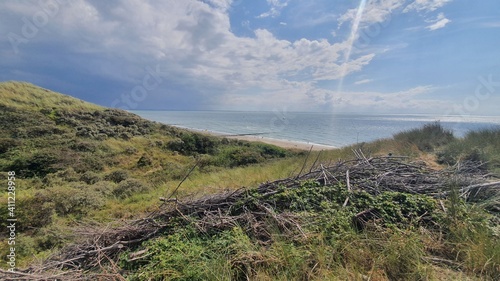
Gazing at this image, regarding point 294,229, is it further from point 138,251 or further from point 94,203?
point 94,203

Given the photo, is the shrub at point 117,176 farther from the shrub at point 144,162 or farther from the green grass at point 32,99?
the green grass at point 32,99

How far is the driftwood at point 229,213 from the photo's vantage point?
2.98m

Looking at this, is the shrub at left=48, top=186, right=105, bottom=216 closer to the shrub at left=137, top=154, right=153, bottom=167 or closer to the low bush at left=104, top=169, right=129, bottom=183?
the low bush at left=104, top=169, right=129, bottom=183

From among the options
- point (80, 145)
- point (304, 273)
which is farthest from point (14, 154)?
point (304, 273)

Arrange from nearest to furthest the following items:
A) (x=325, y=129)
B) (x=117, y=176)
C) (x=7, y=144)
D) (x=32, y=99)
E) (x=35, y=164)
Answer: (x=117, y=176), (x=35, y=164), (x=7, y=144), (x=32, y=99), (x=325, y=129)

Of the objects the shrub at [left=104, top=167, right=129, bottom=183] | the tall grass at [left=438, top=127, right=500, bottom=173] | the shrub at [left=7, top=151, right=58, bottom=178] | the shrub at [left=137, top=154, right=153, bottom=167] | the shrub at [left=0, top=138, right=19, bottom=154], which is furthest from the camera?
the shrub at [left=137, top=154, right=153, bottom=167]

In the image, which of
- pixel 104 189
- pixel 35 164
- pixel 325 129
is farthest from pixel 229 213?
pixel 325 129

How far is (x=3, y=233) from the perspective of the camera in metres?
6.46

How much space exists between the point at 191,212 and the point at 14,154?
19332 millimetres

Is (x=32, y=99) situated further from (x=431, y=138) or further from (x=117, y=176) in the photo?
(x=431, y=138)

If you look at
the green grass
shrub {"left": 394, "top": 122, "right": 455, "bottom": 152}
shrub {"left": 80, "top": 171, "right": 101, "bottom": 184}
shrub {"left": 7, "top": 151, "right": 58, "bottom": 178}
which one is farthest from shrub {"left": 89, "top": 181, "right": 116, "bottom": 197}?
the green grass

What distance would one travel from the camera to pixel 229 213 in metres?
3.66

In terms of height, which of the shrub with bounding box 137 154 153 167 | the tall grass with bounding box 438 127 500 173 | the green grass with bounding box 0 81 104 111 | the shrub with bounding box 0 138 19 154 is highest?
the green grass with bounding box 0 81 104 111

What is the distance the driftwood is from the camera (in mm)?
2977
